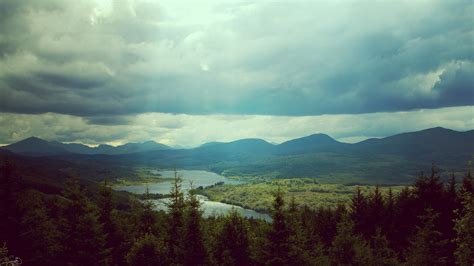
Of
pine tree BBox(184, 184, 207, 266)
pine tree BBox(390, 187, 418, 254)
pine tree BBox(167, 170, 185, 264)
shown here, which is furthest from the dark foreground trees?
pine tree BBox(390, 187, 418, 254)

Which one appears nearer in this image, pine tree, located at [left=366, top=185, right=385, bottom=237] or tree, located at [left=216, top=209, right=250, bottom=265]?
tree, located at [left=216, top=209, right=250, bottom=265]

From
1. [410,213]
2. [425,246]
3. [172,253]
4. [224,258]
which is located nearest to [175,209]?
[172,253]

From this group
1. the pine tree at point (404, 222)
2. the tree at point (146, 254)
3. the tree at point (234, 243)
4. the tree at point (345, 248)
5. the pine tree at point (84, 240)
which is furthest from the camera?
the pine tree at point (404, 222)

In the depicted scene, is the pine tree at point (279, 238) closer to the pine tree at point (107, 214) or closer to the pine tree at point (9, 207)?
the pine tree at point (107, 214)

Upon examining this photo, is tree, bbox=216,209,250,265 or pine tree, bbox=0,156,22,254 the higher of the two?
pine tree, bbox=0,156,22,254

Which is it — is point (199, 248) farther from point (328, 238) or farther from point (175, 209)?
point (328, 238)

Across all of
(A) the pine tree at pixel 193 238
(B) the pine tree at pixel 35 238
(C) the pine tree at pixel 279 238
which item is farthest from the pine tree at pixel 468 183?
(B) the pine tree at pixel 35 238

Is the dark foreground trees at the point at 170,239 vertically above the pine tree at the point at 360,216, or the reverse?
the dark foreground trees at the point at 170,239

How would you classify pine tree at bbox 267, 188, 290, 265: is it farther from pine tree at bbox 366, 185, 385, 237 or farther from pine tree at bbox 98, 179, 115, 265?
pine tree at bbox 366, 185, 385, 237
